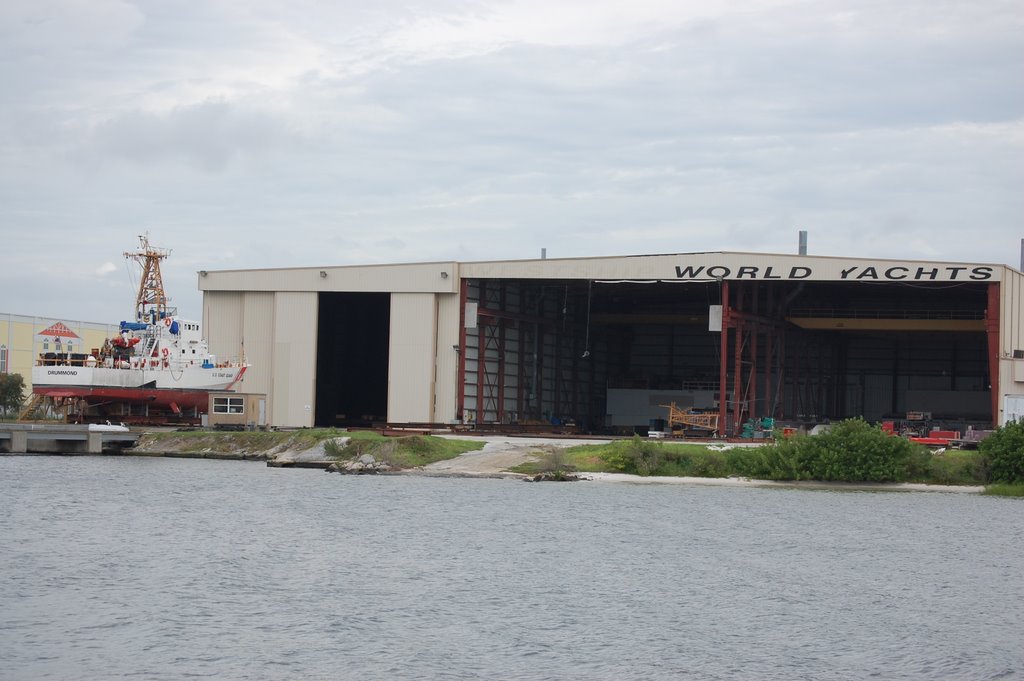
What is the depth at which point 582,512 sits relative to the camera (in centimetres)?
4172

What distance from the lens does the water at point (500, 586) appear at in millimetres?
20531

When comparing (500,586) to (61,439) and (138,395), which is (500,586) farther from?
(138,395)

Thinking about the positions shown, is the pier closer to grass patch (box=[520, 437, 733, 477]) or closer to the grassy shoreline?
the grassy shoreline

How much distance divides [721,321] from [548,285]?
1160 centimetres

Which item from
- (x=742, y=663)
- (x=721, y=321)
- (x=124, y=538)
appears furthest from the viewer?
(x=721, y=321)

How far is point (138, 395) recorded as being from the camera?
237 feet

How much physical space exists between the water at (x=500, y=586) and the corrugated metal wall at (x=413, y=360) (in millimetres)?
20362

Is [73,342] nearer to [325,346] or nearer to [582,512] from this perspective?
A: [325,346]

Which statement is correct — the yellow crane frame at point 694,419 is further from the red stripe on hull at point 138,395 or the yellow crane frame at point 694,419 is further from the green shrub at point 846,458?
the red stripe on hull at point 138,395

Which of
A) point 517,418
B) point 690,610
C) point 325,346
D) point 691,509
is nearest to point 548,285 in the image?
point 517,418

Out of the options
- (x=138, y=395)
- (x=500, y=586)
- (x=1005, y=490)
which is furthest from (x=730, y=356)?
(x=500, y=586)

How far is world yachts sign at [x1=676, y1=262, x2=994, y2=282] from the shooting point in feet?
198

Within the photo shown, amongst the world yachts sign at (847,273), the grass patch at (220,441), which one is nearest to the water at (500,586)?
the grass patch at (220,441)

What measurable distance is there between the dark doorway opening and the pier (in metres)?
12.0
